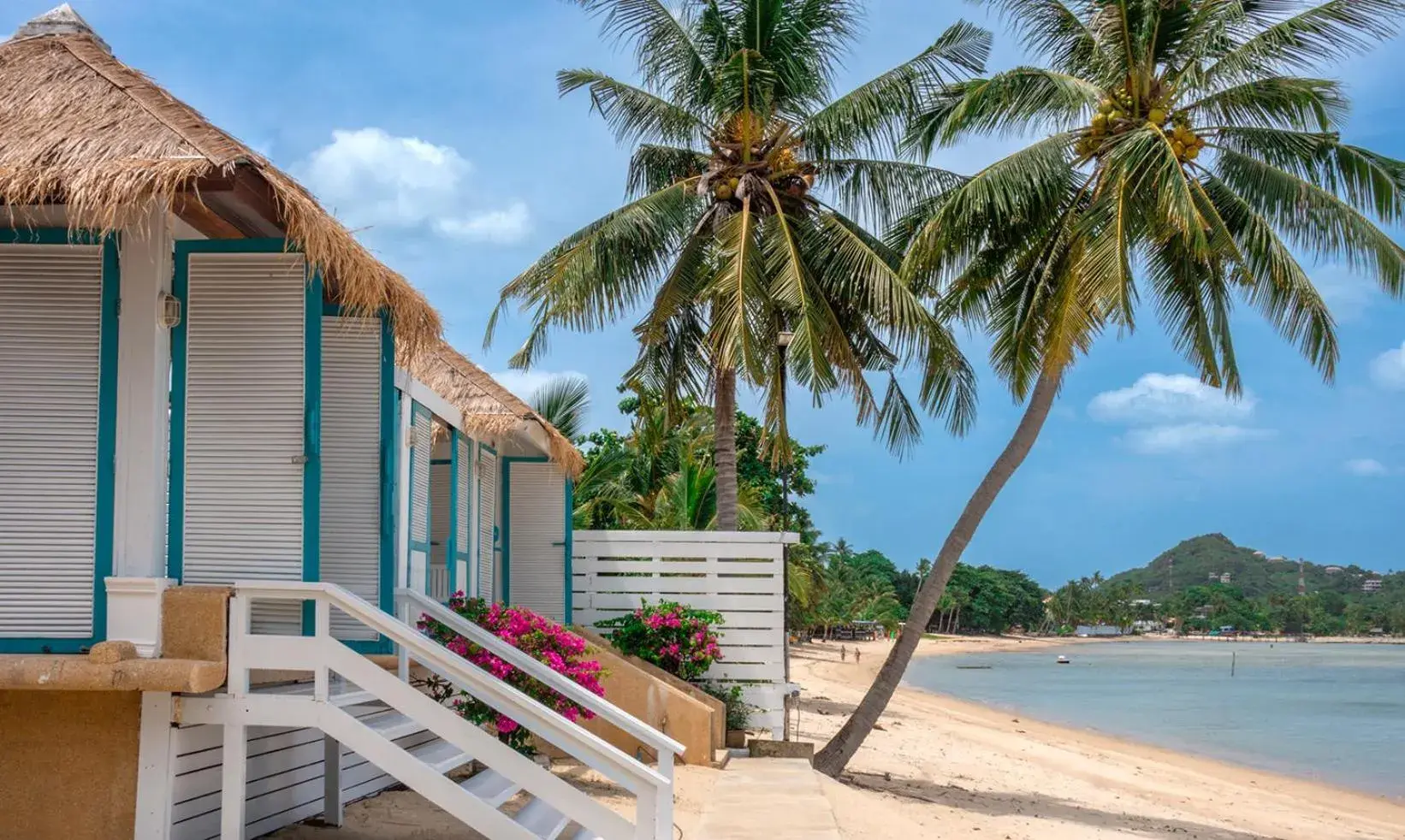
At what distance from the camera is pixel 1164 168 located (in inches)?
480

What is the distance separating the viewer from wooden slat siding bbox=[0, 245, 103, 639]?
615 centimetres

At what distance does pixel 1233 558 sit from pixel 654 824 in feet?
605

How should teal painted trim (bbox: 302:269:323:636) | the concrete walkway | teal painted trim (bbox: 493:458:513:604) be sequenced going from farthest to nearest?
teal painted trim (bbox: 493:458:513:604) → the concrete walkway → teal painted trim (bbox: 302:269:323:636)

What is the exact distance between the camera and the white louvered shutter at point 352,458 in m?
7.41

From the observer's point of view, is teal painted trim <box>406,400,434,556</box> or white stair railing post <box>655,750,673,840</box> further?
teal painted trim <box>406,400,434,556</box>

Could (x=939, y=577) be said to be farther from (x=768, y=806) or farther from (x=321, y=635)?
(x=321, y=635)

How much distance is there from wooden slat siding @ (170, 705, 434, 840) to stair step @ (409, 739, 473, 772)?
1.22ft

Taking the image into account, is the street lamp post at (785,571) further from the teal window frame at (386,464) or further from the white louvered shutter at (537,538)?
the teal window frame at (386,464)

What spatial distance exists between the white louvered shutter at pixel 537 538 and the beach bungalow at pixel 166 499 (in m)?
6.32

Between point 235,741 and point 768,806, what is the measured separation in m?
4.21

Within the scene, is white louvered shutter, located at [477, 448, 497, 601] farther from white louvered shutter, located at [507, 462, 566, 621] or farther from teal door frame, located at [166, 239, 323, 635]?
teal door frame, located at [166, 239, 323, 635]

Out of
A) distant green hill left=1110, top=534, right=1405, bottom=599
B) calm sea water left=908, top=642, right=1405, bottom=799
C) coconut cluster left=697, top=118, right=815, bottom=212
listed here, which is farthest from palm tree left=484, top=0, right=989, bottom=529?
distant green hill left=1110, top=534, right=1405, bottom=599

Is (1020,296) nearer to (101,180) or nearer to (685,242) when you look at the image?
(685,242)

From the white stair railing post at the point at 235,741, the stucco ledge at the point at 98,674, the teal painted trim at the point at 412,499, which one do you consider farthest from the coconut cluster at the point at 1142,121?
the stucco ledge at the point at 98,674
